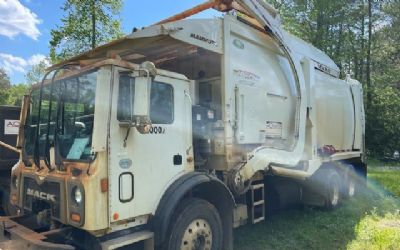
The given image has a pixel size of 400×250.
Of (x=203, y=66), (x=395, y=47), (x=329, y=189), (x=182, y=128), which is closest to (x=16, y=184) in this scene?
(x=182, y=128)

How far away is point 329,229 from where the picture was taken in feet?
22.5

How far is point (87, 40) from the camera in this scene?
1545 centimetres

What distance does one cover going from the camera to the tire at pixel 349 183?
9297 mm

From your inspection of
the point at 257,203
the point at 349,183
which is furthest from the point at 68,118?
the point at 349,183

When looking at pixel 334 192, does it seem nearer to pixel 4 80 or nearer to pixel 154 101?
pixel 154 101

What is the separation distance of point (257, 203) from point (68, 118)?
9.81ft

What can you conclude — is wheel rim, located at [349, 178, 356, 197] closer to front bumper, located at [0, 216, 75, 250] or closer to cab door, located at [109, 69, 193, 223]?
cab door, located at [109, 69, 193, 223]

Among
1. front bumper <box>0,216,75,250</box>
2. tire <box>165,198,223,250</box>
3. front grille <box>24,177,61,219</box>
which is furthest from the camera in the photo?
tire <box>165,198,223,250</box>

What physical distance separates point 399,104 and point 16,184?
2544 centimetres

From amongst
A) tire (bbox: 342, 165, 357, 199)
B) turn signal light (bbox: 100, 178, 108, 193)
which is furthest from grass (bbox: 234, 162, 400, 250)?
turn signal light (bbox: 100, 178, 108, 193)

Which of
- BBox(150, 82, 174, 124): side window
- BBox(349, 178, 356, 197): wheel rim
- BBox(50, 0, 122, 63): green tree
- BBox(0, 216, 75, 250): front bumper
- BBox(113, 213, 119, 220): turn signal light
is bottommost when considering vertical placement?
BBox(349, 178, 356, 197): wheel rim

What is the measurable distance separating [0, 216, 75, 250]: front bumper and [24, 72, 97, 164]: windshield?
0.81 m

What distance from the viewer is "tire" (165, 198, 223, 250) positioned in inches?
168

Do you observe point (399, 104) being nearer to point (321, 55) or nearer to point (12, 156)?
point (321, 55)
